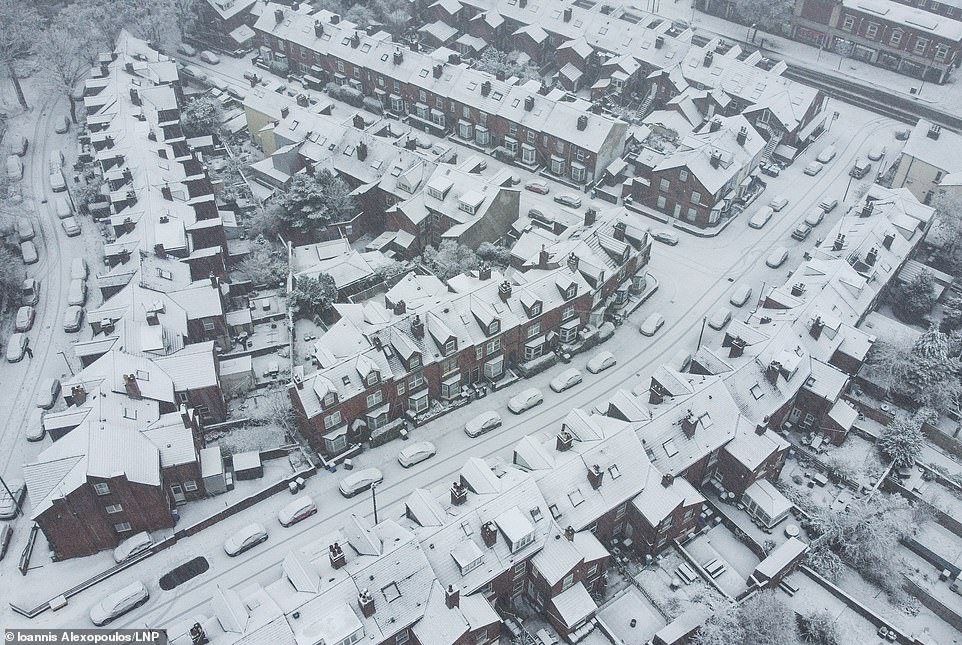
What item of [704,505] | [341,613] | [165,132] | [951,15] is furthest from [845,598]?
[951,15]

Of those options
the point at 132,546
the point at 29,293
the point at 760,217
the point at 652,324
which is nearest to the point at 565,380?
the point at 652,324

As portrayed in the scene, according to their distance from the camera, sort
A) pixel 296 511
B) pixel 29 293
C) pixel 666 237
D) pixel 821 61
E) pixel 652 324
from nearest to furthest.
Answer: pixel 296 511, pixel 652 324, pixel 29 293, pixel 666 237, pixel 821 61

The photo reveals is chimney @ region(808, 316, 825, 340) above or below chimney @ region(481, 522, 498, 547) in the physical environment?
above

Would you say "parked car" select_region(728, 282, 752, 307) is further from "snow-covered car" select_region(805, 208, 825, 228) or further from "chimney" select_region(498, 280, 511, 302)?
"chimney" select_region(498, 280, 511, 302)

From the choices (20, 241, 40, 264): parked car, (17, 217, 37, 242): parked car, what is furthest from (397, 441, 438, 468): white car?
(17, 217, 37, 242): parked car

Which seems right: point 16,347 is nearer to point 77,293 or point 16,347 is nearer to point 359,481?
point 77,293
